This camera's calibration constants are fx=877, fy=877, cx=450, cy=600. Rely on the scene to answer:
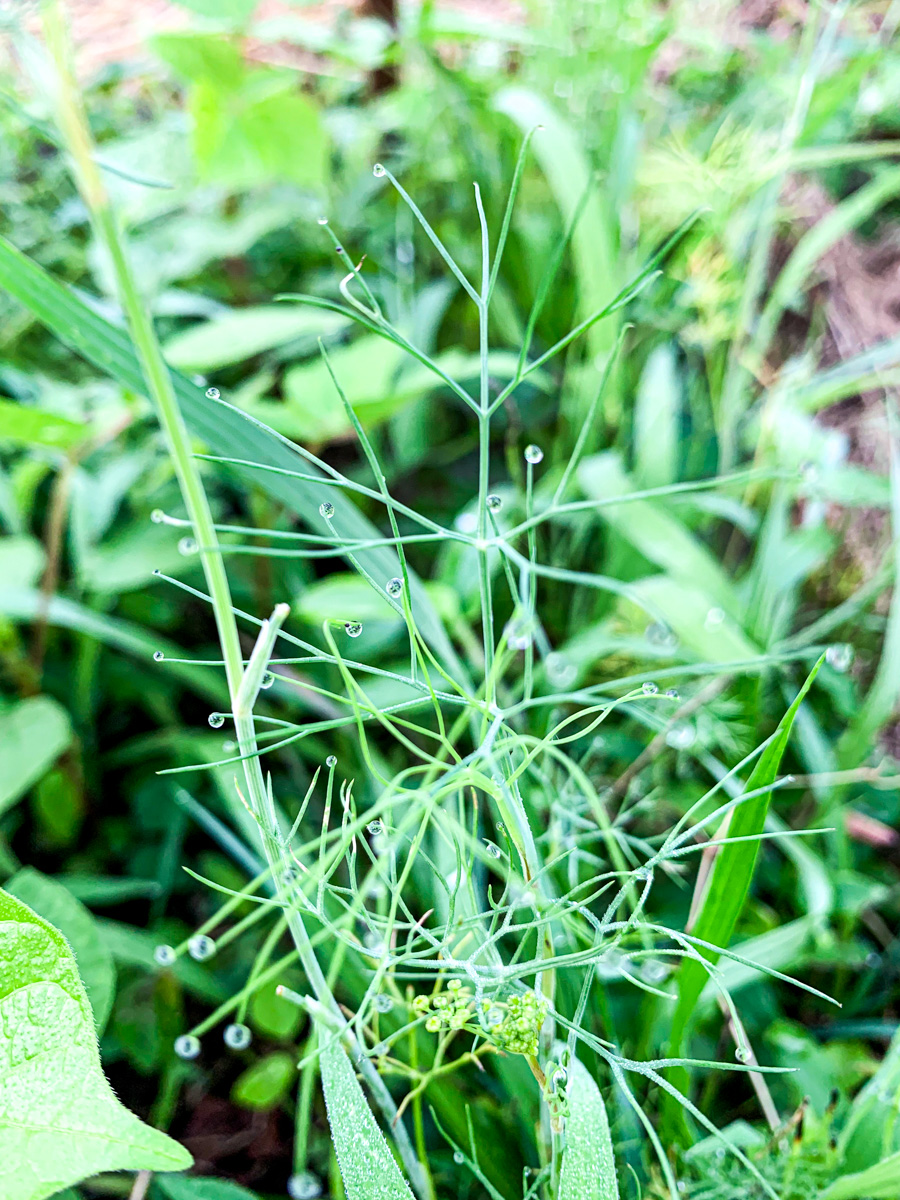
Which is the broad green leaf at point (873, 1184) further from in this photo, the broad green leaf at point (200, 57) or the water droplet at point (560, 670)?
the broad green leaf at point (200, 57)

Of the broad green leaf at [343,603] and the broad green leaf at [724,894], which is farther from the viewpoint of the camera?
the broad green leaf at [343,603]

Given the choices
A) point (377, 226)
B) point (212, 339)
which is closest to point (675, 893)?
point (212, 339)

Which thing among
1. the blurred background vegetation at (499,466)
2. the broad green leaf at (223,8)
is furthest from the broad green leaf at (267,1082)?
the broad green leaf at (223,8)

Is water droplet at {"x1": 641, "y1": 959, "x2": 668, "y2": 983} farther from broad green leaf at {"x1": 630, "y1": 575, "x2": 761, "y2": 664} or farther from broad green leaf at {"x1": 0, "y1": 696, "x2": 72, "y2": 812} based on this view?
broad green leaf at {"x1": 0, "y1": 696, "x2": 72, "y2": 812}

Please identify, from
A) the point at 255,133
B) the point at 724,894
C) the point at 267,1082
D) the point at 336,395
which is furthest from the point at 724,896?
the point at 255,133

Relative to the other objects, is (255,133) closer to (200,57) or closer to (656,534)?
(200,57)

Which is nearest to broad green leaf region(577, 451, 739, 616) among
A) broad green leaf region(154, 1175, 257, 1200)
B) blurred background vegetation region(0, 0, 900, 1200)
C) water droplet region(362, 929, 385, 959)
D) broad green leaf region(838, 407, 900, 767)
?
blurred background vegetation region(0, 0, 900, 1200)
